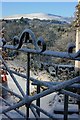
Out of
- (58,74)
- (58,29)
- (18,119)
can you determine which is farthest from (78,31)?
(18,119)

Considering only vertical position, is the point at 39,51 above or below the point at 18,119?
above

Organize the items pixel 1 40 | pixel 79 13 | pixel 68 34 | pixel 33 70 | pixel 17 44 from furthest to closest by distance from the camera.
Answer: pixel 68 34 < pixel 33 70 < pixel 79 13 < pixel 1 40 < pixel 17 44

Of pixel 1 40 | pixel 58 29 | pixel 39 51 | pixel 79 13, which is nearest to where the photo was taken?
pixel 39 51

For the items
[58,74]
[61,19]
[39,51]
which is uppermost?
[61,19]

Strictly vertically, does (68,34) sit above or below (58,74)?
above

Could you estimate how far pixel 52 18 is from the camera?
16.8ft

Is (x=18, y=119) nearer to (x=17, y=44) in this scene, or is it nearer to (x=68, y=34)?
(x=17, y=44)

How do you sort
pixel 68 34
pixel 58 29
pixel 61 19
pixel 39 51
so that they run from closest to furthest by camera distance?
pixel 39 51 < pixel 61 19 < pixel 68 34 < pixel 58 29

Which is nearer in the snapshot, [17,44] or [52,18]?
[17,44]

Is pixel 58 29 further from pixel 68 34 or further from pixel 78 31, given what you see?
pixel 78 31

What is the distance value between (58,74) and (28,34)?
394 centimetres

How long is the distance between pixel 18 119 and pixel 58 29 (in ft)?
15.8

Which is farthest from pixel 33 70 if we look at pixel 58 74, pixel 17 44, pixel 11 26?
pixel 17 44

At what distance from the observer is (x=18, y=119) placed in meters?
1.74
